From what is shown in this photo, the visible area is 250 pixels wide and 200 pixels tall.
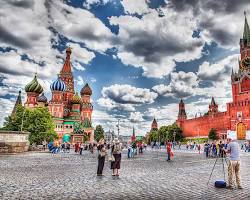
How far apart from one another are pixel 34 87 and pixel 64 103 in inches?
→ 468

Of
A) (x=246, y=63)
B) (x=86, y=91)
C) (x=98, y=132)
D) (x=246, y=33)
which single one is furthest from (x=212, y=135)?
(x=98, y=132)

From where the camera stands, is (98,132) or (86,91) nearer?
(86,91)

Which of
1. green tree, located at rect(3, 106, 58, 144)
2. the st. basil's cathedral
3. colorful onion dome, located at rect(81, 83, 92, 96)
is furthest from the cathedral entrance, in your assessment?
colorful onion dome, located at rect(81, 83, 92, 96)

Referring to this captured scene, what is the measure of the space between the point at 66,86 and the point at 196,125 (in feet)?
177

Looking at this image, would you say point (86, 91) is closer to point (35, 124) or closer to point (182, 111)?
point (182, 111)

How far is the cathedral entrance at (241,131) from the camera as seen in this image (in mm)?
76875

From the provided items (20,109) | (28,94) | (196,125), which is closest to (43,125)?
(20,109)

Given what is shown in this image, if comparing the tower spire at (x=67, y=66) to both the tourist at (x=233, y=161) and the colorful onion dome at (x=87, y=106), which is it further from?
the tourist at (x=233, y=161)

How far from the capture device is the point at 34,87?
82500 millimetres

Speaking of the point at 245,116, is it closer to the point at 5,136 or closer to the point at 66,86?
the point at 66,86

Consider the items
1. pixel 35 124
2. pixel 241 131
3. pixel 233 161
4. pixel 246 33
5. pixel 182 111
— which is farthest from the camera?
pixel 182 111

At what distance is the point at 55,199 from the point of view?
6.14 meters

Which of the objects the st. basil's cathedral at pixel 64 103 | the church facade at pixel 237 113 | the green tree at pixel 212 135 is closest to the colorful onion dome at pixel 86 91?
the st. basil's cathedral at pixel 64 103

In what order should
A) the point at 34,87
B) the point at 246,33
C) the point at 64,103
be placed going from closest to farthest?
the point at 34,87 → the point at 64,103 → the point at 246,33
